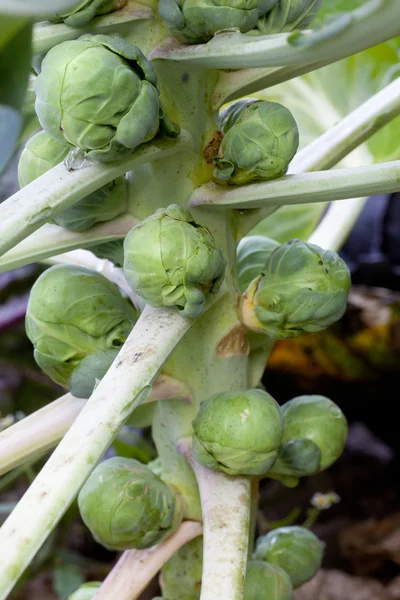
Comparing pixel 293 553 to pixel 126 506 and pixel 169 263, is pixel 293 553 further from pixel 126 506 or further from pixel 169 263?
pixel 169 263

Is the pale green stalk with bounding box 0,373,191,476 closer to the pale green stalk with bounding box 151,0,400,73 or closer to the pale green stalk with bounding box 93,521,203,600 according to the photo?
the pale green stalk with bounding box 93,521,203,600

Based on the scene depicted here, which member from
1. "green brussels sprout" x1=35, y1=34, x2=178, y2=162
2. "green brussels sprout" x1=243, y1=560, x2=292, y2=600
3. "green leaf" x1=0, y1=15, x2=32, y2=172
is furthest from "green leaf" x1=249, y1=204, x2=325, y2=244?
"green leaf" x1=0, y1=15, x2=32, y2=172

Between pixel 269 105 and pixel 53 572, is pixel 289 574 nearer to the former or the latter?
pixel 269 105

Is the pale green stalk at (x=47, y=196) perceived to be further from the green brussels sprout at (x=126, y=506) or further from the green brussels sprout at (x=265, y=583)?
the green brussels sprout at (x=265, y=583)

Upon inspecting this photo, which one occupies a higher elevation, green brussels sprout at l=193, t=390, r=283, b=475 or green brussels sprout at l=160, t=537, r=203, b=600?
green brussels sprout at l=193, t=390, r=283, b=475

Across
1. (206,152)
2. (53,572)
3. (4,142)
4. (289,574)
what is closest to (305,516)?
(53,572)
